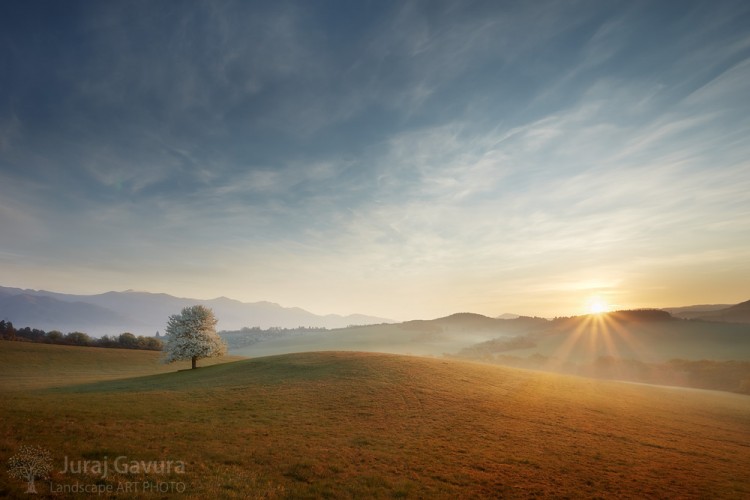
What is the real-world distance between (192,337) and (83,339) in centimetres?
6660

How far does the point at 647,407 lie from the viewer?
39.3m

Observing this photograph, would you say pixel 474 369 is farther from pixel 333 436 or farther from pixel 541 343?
pixel 541 343

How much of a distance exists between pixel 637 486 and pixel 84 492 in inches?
1057

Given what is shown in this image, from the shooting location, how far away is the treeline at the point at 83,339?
94.4m

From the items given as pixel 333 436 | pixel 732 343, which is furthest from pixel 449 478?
pixel 732 343

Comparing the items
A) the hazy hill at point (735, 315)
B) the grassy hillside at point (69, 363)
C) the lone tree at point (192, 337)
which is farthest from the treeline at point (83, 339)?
the hazy hill at point (735, 315)

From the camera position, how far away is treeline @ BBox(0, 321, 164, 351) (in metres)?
94.4

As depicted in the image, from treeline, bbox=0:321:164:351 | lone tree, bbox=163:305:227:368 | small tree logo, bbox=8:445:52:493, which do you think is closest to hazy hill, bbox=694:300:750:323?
lone tree, bbox=163:305:227:368

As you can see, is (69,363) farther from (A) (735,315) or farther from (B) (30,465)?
(A) (735,315)

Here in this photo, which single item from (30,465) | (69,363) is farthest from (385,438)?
(69,363)

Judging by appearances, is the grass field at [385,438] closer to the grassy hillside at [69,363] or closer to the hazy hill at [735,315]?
the grassy hillside at [69,363]

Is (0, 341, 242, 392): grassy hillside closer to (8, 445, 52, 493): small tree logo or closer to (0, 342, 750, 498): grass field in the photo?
(0, 342, 750, 498): grass field

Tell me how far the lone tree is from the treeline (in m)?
52.7

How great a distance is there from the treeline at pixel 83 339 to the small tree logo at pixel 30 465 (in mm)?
104379
